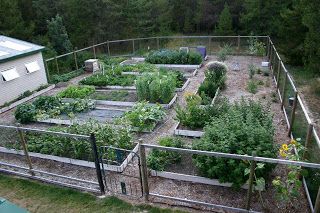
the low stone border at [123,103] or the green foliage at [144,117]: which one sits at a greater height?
the green foliage at [144,117]

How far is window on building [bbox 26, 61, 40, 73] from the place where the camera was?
38.7 feet

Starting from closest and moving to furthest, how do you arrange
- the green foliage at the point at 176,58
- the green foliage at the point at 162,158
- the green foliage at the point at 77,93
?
the green foliage at the point at 162,158, the green foliage at the point at 77,93, the green foliage at the point at 176,58

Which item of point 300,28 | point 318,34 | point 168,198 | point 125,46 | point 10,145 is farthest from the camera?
point 125,46

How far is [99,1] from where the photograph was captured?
2219cm

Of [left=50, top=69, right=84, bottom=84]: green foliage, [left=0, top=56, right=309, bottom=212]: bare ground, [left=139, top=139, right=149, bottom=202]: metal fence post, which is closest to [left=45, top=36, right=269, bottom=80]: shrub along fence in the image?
[left=50, top=69, right=84, bottom=84]: green foliage

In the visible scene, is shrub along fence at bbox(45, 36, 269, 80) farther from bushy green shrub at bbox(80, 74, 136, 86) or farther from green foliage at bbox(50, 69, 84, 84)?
bushy green shrub at bbox(80, 74, 136, 86)

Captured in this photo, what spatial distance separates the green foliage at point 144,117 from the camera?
7.97 meters

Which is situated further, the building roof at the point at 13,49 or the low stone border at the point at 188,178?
the building roof at the point at 13,49

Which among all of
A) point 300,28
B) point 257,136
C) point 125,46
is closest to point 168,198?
point 257,136

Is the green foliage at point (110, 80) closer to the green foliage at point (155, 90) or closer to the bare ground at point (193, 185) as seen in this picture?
the green foliage at point (155, 90)

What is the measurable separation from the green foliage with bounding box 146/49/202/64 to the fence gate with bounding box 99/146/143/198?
28.0 feet

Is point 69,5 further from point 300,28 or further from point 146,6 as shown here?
point 300,28

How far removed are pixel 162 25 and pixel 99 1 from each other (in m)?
5.40

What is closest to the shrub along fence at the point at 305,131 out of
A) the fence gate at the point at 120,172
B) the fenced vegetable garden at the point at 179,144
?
the fenced vegetable garden at the point at 179,144
